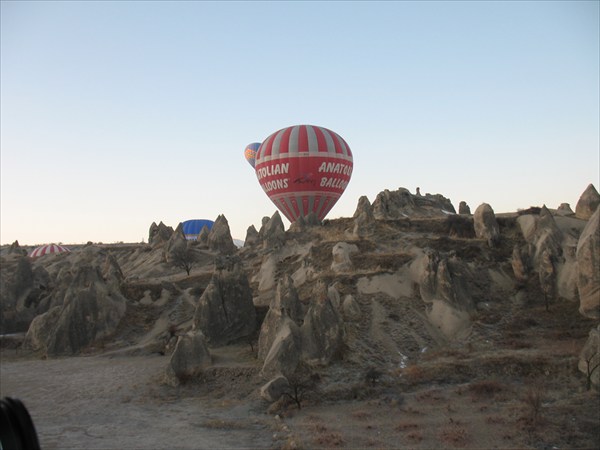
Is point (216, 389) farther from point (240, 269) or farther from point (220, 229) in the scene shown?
point (220, 229)

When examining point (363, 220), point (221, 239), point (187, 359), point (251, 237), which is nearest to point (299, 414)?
point (187, 359)

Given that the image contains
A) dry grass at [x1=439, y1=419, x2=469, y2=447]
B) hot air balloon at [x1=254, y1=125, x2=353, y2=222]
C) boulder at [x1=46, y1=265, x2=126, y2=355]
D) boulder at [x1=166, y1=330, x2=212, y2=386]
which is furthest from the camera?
hot air balloon at [x1=254, y1=125, x2=353, y2=222]

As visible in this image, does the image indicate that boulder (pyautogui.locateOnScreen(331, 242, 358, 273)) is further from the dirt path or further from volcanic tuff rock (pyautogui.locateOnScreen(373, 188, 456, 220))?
the dirt path

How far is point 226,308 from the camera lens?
111 feet

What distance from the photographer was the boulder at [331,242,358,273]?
3747 cm

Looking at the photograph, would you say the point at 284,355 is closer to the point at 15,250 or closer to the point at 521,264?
the point at 521,264

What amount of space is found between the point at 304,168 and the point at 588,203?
26.5 metres

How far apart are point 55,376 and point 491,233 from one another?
3350 cm

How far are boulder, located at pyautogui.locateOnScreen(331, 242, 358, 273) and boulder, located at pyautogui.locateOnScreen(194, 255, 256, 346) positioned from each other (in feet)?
24.4

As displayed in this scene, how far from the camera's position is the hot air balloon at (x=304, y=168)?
5103 centimetres

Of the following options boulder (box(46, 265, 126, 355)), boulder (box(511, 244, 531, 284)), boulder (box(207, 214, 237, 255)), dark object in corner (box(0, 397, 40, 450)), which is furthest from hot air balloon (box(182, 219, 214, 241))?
dark object in corner (box(0, 397, 40, 450))

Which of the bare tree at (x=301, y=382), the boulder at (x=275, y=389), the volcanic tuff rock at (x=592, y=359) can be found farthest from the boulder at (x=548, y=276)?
the boulder at (x=275, y=389)

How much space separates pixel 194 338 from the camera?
2773 centimetres

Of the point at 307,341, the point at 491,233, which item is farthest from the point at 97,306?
the point at 491,233
